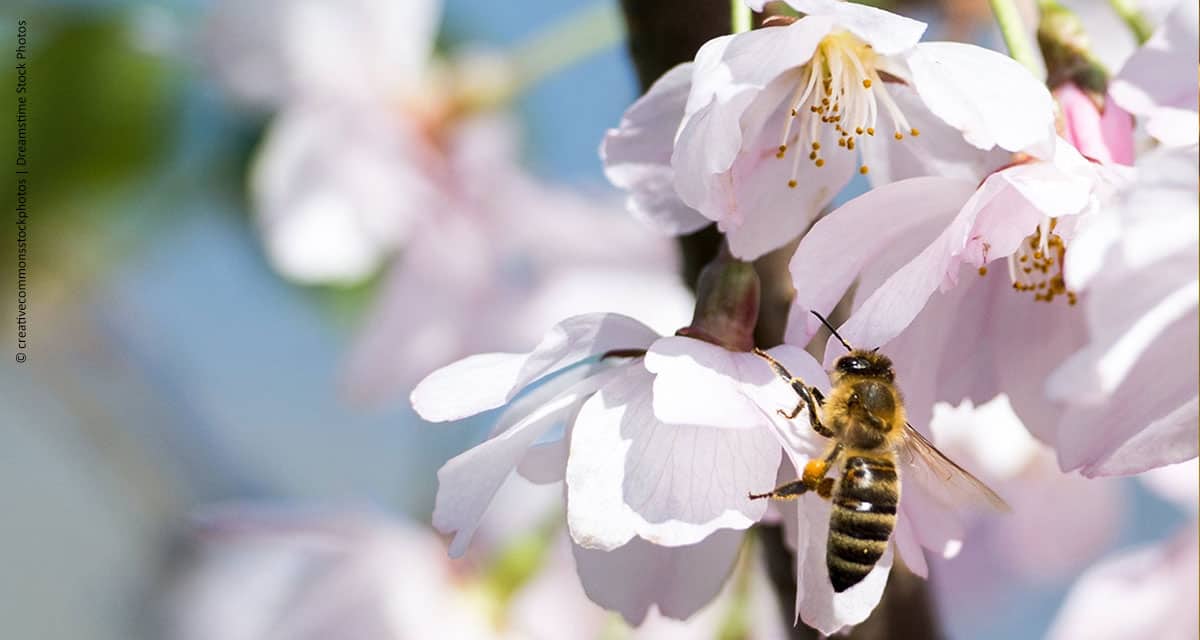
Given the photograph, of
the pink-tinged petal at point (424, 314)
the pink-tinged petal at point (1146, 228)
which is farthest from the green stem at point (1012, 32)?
the pink-tinged petal at point (424, 314)

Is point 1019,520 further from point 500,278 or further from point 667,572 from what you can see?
point 667,572

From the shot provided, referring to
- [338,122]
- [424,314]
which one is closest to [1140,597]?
[424,314]

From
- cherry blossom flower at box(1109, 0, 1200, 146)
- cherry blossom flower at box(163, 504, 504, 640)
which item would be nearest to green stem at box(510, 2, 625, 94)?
cherry blossom flower at box(163, 504, 504, 640)

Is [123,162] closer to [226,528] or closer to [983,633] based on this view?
[226,528]

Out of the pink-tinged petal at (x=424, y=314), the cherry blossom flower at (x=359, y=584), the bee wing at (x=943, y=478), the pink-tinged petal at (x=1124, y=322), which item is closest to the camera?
the pink-tinged petal at (x=1124, y=322)

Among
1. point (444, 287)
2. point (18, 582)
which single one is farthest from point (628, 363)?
point (18, 582)

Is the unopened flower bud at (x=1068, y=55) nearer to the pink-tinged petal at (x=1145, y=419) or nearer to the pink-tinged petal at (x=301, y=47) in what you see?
the pink-tinged petal at (x=1145, y=419)

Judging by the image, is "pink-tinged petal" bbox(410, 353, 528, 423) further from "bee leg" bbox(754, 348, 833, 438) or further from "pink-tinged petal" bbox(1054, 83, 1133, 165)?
"pink-tinged petal" bbox(1054, 83, 1133, 165)
